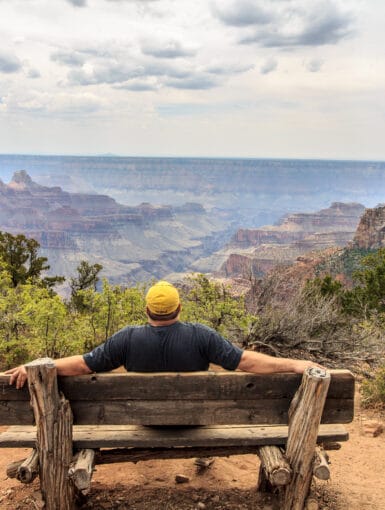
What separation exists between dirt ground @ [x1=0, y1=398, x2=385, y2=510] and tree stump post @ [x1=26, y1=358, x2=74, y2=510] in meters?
0.23

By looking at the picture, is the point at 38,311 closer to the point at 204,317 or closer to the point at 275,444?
the point at 204,317

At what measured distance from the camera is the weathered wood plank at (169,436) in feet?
12.3

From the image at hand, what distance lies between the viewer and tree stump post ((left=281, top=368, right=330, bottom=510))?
3.43m

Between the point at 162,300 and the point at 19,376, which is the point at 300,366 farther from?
the point at 19,376

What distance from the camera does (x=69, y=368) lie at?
3.53 metres

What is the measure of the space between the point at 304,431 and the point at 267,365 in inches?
20.4

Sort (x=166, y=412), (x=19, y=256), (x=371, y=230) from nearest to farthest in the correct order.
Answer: (x=166, y=412), (x=19, y=256), (x=371, y=230)

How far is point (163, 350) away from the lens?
3664 mm

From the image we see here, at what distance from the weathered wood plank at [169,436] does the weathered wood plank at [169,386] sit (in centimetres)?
39

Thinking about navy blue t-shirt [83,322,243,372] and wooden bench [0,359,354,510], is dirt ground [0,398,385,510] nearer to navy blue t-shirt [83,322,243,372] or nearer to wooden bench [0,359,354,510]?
wooden bench [0,359,354,510]

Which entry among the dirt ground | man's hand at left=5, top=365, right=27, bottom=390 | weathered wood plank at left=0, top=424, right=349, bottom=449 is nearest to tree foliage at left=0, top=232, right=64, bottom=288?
the dirt ground

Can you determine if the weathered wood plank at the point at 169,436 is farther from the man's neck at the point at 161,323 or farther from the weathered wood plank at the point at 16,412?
the man's neck at the point at 161,323

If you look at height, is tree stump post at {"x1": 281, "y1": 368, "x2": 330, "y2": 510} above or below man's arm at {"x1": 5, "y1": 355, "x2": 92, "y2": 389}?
below

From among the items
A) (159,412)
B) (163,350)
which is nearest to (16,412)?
(159,412)
